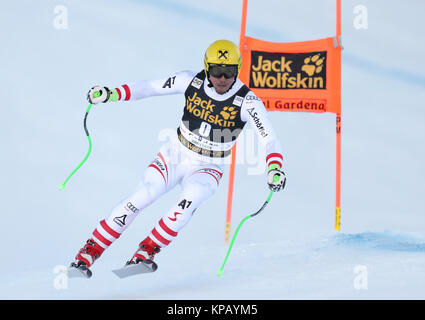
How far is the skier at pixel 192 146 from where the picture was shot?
4977mm

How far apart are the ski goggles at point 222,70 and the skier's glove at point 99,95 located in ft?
2.98

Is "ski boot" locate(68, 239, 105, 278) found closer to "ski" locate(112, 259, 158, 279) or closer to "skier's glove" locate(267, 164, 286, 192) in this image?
"ski" locate(112, 259, 158, 279)

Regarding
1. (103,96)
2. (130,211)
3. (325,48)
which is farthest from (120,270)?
(325,48)

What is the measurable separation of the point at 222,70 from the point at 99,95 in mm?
1088

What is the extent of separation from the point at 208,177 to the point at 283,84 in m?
2.33

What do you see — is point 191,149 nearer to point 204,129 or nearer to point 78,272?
point 204,129

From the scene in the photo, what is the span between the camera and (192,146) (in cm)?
527

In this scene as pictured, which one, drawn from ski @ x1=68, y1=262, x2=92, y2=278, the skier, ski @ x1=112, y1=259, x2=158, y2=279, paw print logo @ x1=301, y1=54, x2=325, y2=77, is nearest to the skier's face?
the skier

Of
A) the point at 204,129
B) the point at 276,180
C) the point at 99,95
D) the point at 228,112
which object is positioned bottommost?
the point at 276,180

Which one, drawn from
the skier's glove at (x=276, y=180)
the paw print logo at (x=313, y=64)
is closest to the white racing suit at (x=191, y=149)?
the skier's glove at (x=276, y=180)

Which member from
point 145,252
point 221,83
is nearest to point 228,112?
point 221,83

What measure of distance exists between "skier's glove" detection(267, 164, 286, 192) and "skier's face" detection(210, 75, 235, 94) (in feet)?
2.61

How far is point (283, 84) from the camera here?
7.08 metres

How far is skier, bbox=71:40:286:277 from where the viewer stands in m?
4.98
